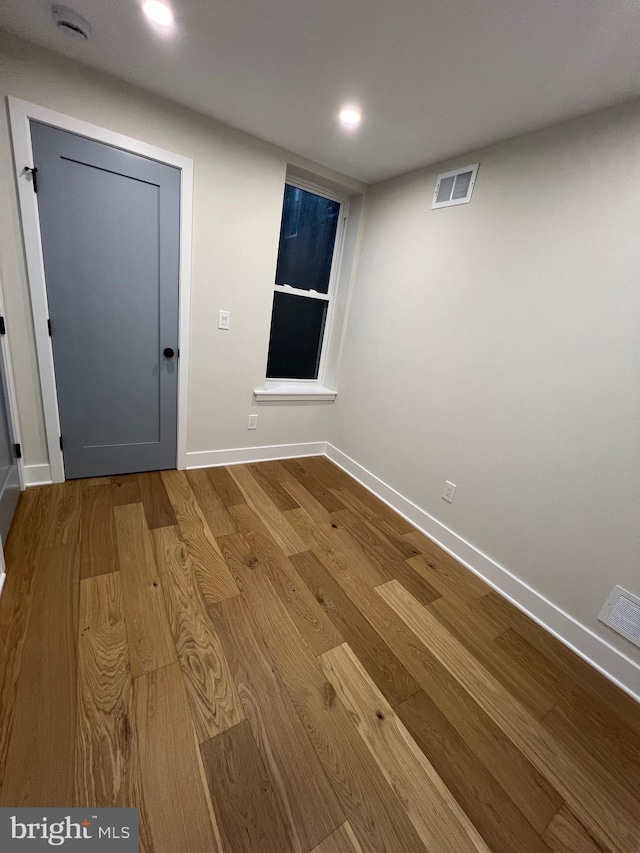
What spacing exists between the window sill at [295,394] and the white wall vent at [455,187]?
1.67m

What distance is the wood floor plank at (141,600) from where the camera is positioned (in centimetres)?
128

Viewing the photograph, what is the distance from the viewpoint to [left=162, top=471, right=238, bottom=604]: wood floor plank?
1.63 m

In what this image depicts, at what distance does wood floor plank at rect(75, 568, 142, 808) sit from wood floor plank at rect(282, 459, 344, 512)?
1.41 meters

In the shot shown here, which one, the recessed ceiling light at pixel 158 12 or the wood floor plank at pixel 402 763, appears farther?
the recessed ceiling light at pixel 158 12

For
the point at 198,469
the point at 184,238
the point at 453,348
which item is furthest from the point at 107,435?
the point at 453,348

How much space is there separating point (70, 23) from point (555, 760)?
3.49 meters

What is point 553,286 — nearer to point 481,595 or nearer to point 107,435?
point 481,595

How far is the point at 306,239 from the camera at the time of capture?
289cm

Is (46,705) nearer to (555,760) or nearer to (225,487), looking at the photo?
(225,487)

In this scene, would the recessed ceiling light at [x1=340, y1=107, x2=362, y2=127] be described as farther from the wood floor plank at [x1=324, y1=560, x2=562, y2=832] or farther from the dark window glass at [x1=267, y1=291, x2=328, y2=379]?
the wood floor plank at [x1=324, y1=560, x2=562, y2=832]

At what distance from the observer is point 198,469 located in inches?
107

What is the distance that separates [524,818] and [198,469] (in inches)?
98.9

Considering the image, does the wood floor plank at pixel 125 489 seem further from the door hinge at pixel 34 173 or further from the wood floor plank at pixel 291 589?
the door hinge at pixel 34 173

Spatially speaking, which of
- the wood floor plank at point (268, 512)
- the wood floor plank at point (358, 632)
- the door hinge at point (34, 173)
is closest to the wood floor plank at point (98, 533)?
the wood floor plank at point (268, 512)
